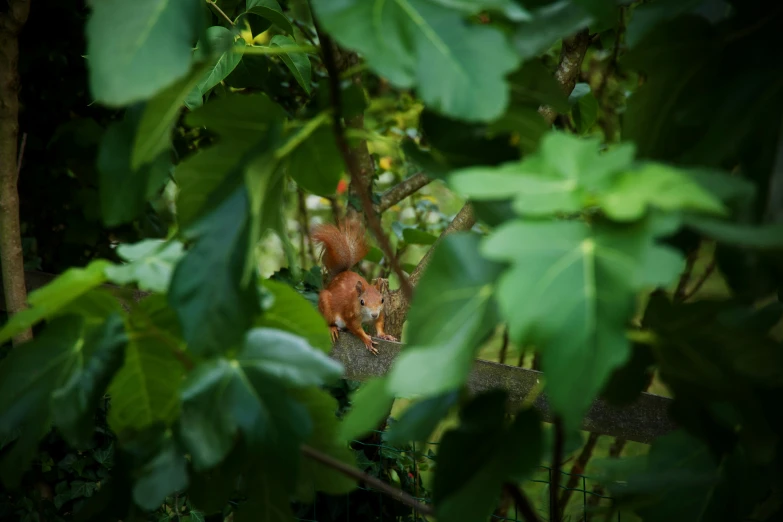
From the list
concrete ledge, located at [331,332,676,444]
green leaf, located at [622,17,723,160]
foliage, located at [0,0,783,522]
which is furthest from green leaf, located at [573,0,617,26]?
concrete ledge, located at [331,332,676,444]

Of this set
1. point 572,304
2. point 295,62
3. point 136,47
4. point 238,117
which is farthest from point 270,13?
point 572,304

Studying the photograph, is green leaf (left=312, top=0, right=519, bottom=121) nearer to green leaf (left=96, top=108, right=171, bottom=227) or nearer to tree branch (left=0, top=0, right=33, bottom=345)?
green leaf (left=96, top=108, right=171, bottom=227)

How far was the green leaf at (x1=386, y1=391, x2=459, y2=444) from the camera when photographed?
63 cm

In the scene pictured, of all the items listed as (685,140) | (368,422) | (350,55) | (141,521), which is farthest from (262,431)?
(350,55)

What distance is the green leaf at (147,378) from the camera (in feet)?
2.43

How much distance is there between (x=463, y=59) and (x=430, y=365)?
0.77 feet

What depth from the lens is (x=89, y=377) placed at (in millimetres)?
691

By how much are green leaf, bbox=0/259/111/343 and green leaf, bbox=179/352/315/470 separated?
127 mm

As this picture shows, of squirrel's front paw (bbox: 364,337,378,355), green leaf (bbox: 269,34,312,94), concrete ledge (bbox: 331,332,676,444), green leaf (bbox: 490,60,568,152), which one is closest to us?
green leaf (bbox: 490,60,568,152)

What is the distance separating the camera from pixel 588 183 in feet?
1.76

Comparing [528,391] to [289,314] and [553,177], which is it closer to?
[289,314]

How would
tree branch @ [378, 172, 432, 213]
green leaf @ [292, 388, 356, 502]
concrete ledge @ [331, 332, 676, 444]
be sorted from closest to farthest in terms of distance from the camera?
green leaf @ [292, 388, 356, 502], concrete ledge @ [331, 332, 676, 444], tree branch @ [378, 172, 432, 213]

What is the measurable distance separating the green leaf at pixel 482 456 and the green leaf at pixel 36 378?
360 millimetres

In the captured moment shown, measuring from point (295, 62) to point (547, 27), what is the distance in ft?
2.95
